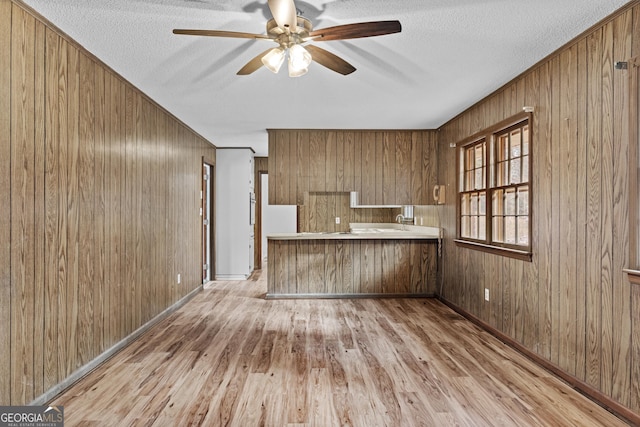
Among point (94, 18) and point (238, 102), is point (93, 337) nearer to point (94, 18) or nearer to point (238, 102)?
point (94, 18)

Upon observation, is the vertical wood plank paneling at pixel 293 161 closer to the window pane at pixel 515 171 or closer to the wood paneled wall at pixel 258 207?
the wood paneled wall at pixel 258 207

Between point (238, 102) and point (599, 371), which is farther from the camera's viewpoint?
point (238, 102)

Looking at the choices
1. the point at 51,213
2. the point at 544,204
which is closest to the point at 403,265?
the point at 544,204

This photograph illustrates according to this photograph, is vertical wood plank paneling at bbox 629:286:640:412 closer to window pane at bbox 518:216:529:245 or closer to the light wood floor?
the light wood floor

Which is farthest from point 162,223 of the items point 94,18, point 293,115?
point 94,18

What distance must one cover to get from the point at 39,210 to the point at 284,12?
74.6 inches

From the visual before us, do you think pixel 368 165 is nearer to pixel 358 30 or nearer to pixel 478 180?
pixel 478 180

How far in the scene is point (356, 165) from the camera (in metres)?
5.50

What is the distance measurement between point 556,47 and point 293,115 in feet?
9.32

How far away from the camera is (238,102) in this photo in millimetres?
4082

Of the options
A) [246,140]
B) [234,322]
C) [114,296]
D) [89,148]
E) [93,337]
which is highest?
[246,140]

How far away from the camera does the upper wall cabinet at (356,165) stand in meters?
5.47

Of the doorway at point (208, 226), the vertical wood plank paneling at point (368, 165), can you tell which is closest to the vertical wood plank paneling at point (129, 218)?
the doorway at point (208, 226)

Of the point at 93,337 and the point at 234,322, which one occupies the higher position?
the point at 93,337
